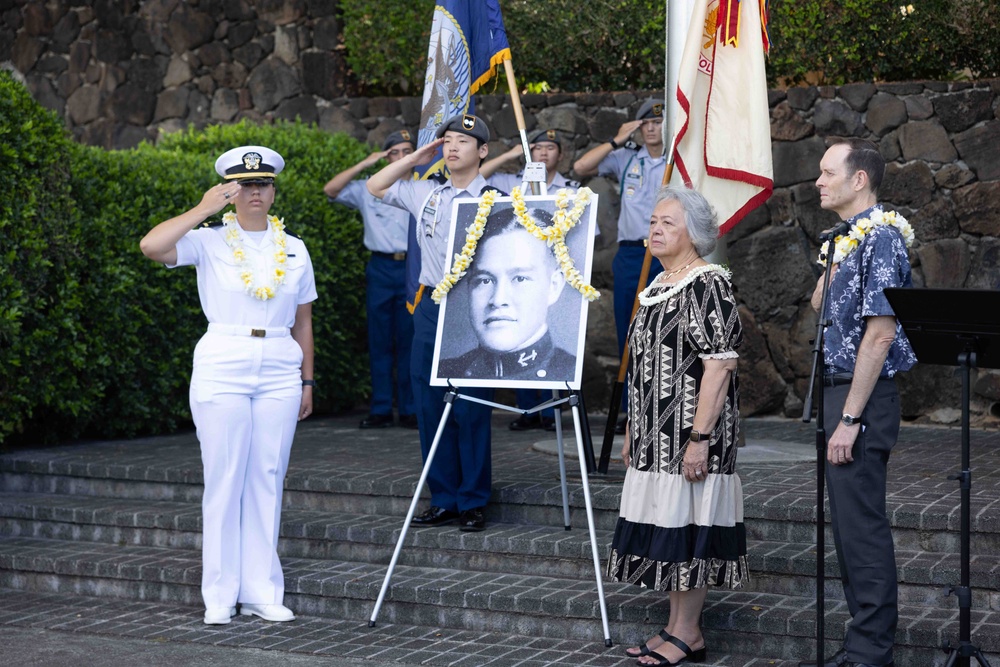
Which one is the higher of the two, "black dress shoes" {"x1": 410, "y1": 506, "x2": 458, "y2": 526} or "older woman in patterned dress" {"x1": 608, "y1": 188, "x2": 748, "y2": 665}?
"older woman in patterned dress" {"x1": 608, "y1": 188, "x2": 748, "y2": 665}

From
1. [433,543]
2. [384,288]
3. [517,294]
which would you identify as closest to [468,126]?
[517,294]

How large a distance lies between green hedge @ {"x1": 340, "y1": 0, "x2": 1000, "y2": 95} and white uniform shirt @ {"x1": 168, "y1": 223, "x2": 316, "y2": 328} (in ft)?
16.8

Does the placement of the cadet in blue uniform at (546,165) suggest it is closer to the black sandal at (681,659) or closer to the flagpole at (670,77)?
the flagpole at (670,77)

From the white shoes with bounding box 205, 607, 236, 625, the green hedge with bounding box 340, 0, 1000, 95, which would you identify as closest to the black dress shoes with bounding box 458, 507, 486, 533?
the white shoes with bounding box 205, 607, 236, 625

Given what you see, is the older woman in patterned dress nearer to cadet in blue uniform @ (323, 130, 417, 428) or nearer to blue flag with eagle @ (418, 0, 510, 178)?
blue flag with eagle @ (418, 0, 510, 178)

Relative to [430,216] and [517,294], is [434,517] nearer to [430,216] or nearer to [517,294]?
[517,294]

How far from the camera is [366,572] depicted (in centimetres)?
647

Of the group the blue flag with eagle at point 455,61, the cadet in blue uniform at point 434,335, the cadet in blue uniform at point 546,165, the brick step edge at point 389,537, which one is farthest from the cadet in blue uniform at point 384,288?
the cadet in blue uniform at point 434,335

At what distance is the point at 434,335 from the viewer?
6.78 meters

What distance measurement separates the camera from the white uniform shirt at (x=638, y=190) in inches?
366

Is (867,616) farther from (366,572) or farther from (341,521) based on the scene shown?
(341,521)

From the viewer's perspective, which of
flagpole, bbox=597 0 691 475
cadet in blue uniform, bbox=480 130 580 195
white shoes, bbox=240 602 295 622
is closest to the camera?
white shoes, bbox=240 602 295 622

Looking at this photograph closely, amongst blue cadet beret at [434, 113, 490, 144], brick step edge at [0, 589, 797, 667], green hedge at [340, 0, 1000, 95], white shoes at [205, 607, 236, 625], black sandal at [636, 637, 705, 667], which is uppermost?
green hedge at [340, 0, 1000, 95]

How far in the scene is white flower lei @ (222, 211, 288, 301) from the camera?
600 cm
